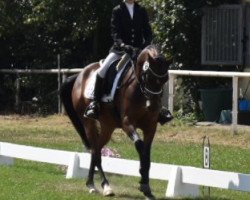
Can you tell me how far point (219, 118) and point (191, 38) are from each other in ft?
8.39

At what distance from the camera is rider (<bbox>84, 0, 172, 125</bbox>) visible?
37.2ft

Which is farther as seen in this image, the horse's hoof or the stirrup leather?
the stirrup leather

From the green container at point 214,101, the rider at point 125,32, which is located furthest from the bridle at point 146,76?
the green container at point 214,101

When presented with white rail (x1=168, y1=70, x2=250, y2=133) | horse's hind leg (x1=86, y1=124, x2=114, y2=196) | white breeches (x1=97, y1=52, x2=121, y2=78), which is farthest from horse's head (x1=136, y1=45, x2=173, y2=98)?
white rail (x1=168, y1=70, x2=250, y2=133)

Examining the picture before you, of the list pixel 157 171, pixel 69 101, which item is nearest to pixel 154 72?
pixel 157 171

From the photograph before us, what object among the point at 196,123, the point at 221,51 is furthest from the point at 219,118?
the point at 221,51

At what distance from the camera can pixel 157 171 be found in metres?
11.6

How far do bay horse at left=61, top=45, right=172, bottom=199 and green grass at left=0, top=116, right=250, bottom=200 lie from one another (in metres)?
0.56

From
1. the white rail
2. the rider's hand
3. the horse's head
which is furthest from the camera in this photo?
the white rail

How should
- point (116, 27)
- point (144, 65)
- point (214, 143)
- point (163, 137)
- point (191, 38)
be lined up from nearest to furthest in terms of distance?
point (144, 65), point (116, 27), point (214, 143), point (163, 137), point (191, 38)

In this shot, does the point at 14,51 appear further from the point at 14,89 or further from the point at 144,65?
the point at 144,65

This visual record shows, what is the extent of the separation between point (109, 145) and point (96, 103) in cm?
528

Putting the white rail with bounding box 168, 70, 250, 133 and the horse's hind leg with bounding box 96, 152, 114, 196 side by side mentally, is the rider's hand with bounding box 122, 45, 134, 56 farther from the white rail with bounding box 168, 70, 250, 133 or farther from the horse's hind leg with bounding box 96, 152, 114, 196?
the white rail with bounding box 168, 70, 250, 133

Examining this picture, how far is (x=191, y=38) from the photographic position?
Result: 2116 centimetres
